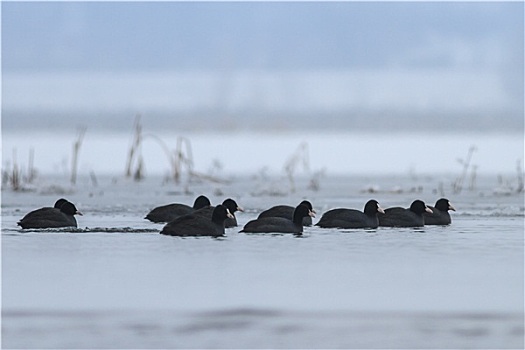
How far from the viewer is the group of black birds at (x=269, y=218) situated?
12414mm

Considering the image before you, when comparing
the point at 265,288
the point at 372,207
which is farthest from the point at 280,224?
the point at 265,288

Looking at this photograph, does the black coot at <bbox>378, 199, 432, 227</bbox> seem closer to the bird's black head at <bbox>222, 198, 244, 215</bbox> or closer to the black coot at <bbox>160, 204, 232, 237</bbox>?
the bird's black head at <bbox>222, 198, 244, 215</bbox>

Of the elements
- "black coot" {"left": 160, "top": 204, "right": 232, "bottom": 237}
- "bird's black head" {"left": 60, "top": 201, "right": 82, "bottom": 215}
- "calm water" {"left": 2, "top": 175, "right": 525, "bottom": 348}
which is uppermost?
"bird's black head" {"left": 60, "top": 201, "right": 82, "bottom": 215}

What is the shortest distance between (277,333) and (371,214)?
6576 mm

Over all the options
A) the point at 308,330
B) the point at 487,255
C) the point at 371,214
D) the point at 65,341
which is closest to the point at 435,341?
the point at 308,330

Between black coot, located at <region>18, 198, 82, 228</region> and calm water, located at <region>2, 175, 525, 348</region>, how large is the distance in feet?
0.88

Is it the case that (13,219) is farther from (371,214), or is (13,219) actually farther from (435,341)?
(435,341)

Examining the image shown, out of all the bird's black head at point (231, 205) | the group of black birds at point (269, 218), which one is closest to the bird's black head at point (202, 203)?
the group of black birds at point (269, 218)

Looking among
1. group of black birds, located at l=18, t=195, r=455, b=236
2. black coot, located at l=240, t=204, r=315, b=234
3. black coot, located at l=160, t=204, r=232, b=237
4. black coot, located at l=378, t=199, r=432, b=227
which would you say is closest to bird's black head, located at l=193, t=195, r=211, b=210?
group of black birds, located at l=18, t=195, r=455, b=236

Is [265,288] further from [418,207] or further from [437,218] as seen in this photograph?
[437,218]

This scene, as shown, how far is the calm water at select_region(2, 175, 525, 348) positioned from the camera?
23.1 feet

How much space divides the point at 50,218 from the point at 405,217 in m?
4.34

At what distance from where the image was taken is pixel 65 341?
682 centimetres

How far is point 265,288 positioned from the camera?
860cm
